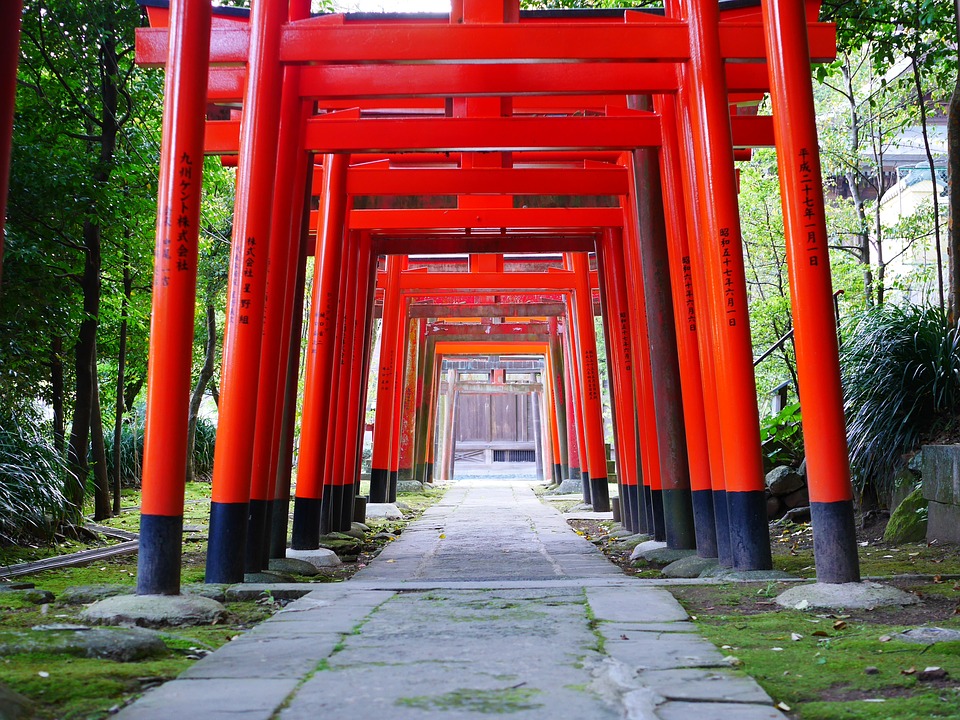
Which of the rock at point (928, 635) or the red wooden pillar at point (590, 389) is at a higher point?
the red wooden pillar at point (590, 389)

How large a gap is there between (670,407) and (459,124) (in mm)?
2723

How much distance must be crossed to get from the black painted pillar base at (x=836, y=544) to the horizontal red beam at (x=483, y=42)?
9.74 ft

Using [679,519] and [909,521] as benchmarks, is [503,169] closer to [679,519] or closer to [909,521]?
[679,519]

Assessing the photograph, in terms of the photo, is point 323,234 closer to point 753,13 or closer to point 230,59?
point 230,59

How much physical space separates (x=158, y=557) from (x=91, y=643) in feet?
4.04

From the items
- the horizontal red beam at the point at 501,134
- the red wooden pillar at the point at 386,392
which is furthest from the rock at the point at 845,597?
the red wooden pillar at the point at 386,392

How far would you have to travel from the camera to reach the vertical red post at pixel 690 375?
646 cm

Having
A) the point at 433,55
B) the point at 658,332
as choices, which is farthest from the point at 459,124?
the point at 658,332

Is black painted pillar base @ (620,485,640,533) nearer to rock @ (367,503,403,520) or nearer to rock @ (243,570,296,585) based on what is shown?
rock @ (367,503,403,520)

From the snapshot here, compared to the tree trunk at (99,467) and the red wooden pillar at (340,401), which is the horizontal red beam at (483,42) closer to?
the red wooden pillar at (340,401)

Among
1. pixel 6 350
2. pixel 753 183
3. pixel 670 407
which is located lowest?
pixel 670 407

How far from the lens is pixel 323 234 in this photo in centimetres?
843

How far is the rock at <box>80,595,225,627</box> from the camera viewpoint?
4.01m

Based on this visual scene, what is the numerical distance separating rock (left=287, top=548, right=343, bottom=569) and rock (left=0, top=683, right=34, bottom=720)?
4.77 metres
